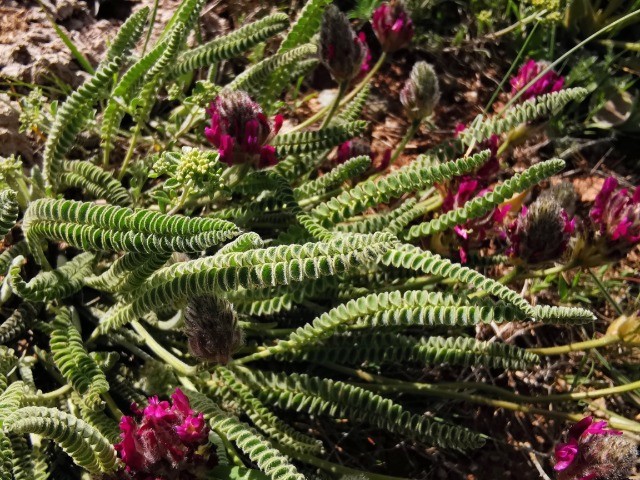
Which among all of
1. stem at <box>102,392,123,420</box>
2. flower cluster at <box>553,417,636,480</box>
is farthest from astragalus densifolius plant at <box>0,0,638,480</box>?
flower cluster at <box>553,417,636,480</box>

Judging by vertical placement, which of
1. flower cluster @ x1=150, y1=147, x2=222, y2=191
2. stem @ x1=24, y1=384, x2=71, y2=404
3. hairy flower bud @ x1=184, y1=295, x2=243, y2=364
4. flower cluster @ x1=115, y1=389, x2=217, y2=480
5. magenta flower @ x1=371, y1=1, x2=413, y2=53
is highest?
magenta flower @ x1=371, y1=1, x2=413, y2=53

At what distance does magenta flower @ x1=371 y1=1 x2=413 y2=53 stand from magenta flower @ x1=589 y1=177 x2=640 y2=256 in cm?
101

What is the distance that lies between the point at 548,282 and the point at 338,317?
1.06 meters

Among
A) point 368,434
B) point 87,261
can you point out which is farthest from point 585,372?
point 87,261

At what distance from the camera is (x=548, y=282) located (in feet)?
8.57

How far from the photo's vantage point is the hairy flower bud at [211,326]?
5.84 ft

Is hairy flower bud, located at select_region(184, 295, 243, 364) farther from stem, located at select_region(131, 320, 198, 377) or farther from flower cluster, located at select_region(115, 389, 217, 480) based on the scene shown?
stem, located at select_region(131, 320, 198, 377)

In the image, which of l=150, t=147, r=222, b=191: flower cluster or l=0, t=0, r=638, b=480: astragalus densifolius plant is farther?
l=150, t=147, r=222, b=191: flower cluster

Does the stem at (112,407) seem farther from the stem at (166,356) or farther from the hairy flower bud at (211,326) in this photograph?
the hairy flower bud at (211,326)

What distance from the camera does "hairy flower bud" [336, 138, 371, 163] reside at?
266 centimetres

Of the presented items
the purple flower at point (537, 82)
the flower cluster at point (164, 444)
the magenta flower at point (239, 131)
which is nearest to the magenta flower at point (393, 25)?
the purple flower at point (537, 82)

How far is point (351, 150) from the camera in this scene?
272 cm

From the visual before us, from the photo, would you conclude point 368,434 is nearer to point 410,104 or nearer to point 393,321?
point 393,321

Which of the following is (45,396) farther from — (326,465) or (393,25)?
(393,25)
